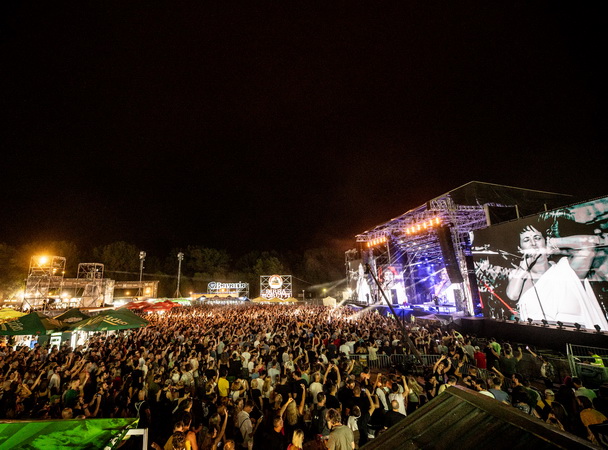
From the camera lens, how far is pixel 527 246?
550 inches

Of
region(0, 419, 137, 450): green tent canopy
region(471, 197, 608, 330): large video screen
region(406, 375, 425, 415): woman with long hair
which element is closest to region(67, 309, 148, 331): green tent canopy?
region(0, 419, 137, 450): green tent canopy

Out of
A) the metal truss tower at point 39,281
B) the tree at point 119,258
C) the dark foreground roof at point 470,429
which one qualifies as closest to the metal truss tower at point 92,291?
the metal truss tower at point 39,281

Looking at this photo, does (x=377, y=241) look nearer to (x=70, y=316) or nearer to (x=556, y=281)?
(x=556, y=281)

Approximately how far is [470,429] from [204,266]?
62.3 m

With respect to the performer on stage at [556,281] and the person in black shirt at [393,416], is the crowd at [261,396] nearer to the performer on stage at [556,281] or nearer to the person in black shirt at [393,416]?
the person in black shirt at [393,416]

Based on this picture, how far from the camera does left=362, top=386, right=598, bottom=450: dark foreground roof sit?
3.24ft

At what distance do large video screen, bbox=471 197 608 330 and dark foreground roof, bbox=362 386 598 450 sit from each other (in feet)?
47.0

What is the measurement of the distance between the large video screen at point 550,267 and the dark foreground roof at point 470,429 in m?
14.3

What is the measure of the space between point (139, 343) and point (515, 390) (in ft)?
41.2

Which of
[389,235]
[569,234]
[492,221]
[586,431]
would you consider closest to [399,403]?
[586,431]

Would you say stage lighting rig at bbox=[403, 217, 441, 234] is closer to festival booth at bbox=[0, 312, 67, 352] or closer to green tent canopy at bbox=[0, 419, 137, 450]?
green tent canopy at bbox=[0, 419, 137, 450]

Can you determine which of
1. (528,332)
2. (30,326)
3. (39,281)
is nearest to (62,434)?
(30,326)

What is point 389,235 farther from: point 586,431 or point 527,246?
point 586,431

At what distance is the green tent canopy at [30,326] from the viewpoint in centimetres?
960
